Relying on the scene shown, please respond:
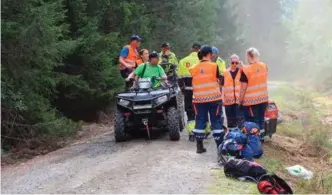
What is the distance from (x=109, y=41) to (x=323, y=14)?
5591 cm

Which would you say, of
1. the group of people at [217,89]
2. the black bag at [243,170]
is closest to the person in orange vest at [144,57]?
the group of people at [217,89]

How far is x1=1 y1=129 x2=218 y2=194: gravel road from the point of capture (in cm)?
717

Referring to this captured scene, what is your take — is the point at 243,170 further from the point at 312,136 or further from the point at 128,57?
the point at 312,136

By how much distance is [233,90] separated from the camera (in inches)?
412

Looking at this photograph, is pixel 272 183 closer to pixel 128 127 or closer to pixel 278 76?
pixel 128 127

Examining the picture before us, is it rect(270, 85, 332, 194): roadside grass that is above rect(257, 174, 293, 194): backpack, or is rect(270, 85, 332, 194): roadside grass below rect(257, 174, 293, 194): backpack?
below

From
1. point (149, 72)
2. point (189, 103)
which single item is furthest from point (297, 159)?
point (149, 72)

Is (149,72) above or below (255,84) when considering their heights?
above

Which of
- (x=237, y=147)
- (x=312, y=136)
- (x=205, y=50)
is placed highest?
(x=205, y=50)

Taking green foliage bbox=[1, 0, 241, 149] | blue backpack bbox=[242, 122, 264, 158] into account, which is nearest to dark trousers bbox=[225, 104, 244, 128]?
blue backpack bbox=[242, 122, 264, 158]

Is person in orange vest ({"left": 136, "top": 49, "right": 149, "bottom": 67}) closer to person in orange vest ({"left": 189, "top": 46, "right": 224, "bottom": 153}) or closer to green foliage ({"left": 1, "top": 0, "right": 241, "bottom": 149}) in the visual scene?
green foliage ({"left": 1, "top": 0, "right": 241, "bottom": 149})

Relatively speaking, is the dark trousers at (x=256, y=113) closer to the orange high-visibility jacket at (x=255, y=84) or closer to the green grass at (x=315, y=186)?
the orange high-visibility jacket at (x=255, y=84)

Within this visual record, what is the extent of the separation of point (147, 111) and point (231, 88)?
194 cm

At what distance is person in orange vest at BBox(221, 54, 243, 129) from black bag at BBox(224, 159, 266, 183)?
2788mm
